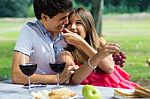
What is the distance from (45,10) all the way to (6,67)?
5323 mm

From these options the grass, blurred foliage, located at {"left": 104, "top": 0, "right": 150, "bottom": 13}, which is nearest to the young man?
the grass

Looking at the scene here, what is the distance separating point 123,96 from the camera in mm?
2172

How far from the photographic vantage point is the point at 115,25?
14.9 metres

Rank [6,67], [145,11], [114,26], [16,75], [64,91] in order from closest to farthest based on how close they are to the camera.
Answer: [64,91] < [16,75] < [6,67] < [114,26] < [145,11]

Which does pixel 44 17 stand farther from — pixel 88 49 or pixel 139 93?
pixel 139 93

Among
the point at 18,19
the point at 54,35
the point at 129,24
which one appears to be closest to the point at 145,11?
the point at 129,24

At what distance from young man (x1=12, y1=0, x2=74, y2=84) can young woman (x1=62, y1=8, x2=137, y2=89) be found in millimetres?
102

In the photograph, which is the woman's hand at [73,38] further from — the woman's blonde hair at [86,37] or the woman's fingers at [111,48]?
the woman's fingers at [111,48]

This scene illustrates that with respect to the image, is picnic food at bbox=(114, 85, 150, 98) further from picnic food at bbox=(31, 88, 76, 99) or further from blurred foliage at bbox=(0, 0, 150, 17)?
blurred foliage at bbox=(0, 0, 150, 17)

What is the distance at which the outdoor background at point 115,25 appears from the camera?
8383mm

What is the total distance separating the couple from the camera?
263 centimetres

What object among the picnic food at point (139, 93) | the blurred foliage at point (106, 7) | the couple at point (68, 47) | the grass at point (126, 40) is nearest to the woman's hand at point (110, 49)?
the couple at point (68, 47)

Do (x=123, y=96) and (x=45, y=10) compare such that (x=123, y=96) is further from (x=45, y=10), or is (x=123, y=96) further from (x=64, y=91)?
(x=45, y=10)

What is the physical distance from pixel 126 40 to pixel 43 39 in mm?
8811
